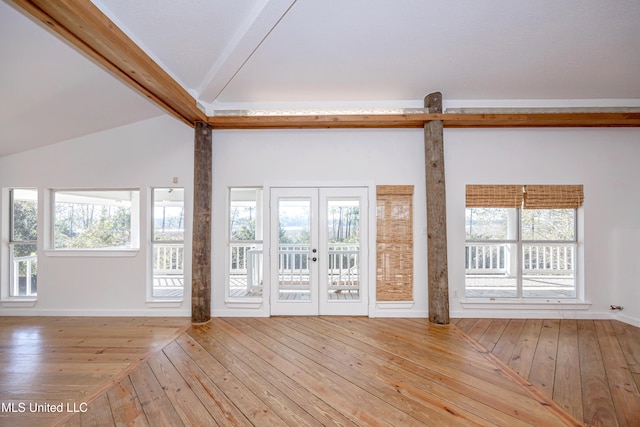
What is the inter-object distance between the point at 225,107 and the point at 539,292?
593 cm

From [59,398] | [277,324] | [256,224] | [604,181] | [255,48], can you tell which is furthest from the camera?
[256,224]

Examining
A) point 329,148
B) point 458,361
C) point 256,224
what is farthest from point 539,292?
point 256,224

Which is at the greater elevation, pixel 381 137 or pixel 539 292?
pixel 381 137

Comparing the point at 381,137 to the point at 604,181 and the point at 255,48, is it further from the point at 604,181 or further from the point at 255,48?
the point at 604,181

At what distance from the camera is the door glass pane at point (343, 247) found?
4.18m

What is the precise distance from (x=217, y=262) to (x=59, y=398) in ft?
7.08

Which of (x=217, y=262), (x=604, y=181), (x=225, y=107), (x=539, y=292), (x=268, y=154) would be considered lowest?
(x=539, y=292)

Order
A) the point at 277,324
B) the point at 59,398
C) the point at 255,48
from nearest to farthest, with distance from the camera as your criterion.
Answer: the point at 59,398
the point at 255,48
the point at 277,324

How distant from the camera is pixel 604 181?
4.04 meters

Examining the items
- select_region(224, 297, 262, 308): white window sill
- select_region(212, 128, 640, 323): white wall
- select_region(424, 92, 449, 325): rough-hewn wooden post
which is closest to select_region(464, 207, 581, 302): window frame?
select_region(212, 128, 640, 323): white wall

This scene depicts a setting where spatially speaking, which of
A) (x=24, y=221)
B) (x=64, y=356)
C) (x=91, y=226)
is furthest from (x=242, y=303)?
(x=24, y=221)

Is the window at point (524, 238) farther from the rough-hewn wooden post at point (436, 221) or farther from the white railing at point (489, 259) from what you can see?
the rough-hewn wooden post at point (436, 221)

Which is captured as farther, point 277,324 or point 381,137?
point 381,137

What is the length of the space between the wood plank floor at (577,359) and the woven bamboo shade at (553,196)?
172 cm
